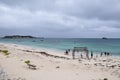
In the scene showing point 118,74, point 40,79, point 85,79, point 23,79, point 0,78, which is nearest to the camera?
point 0,78

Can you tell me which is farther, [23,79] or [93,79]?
[93,79]

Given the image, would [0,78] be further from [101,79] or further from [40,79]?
[101,79]

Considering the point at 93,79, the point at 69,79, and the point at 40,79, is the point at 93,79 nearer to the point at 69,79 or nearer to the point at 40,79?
the point at 69,79

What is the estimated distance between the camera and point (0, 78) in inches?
452

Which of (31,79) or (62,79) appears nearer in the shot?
(31,79)

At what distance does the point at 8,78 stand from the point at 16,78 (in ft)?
1.53

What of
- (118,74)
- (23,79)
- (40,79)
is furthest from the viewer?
(118,74)

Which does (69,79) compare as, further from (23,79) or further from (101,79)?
(23,79)

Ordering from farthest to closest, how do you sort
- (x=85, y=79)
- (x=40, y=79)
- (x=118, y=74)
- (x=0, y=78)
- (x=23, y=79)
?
(x=118, y=74) < (x=85, y=79) < (x=40, y=79) < (x=23, y=79) < (x=0, y=78)

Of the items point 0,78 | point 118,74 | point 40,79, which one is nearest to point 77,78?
point 40,79

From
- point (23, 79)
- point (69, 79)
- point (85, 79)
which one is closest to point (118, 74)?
point (85, 79)

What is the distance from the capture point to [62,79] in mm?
13648

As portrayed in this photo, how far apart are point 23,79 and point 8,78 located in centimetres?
85

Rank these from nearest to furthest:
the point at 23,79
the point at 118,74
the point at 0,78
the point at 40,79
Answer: the point at 0,78 → the point at 23,79 → the point at 40,79 → the point at 118,74
